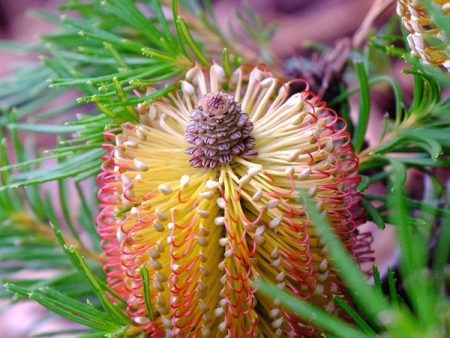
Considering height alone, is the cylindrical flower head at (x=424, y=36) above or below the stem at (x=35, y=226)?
above

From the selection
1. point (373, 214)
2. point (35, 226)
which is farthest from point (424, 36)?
point (35, 226)

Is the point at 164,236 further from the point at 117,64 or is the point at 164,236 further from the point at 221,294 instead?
the point at 117,64

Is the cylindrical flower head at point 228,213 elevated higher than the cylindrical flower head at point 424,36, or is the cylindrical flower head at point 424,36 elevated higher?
the cylindrical flower head at point 424,36

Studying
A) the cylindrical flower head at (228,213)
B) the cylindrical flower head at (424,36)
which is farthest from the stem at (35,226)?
the cylindrical flower head at (424,36)

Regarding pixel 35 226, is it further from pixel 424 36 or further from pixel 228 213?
pixel 424 36

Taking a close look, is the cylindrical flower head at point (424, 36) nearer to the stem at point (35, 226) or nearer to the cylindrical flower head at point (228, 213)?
the cylindrical flower head at point (228, 213)

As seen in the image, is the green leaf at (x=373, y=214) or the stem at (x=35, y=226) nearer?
the green leaf at (x=373, y=214)

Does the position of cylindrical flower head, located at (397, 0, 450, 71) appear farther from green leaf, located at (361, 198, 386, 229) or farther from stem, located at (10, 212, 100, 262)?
stem, located at (10, 212, 100, 262)

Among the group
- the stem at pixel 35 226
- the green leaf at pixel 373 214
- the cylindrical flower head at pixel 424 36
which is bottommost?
the green leaf at pixel 373 214
